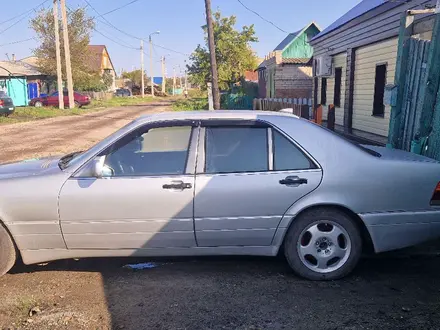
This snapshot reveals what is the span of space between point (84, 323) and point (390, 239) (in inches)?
102

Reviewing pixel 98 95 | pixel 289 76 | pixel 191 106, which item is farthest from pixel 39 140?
pixel 98 95

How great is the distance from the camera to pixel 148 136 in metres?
3.97

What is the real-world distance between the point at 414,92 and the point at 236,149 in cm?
349

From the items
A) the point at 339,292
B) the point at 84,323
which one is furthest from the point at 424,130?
the point at 84,323

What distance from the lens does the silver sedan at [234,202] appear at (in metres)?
3.59

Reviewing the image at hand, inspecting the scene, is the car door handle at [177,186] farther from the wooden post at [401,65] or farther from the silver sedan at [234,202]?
the wooden post at [401,65]

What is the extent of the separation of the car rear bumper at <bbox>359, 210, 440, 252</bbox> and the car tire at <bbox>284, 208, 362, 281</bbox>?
0.50 ft

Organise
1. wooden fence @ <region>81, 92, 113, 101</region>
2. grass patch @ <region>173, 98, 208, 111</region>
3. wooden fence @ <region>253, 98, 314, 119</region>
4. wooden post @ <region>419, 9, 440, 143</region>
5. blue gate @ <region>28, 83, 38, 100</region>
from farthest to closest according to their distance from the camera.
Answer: wooden fence @ <region>81, 92, 113, 101</region>
blue gate @ <region>28, 83, 38, 100</region>
grass patch @ <region>173, 98, 208, 111</region>
wooden fence @ <region>253, 98, 314, 119</region>
wooden post @ <region>419, 9, 440, 143</region>

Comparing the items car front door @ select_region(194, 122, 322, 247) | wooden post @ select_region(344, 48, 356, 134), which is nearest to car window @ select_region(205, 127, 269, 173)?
car front door @ select_region(194, 122, 322, 247)

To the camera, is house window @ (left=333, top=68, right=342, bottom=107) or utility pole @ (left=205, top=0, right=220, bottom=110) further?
utility pole @ (left=205, top=0, right=220, bottom=110)

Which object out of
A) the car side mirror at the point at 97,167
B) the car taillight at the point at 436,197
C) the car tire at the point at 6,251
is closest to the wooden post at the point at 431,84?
the car taillight at the point at 436,197

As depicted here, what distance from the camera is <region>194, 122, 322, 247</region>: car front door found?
11.8 ft

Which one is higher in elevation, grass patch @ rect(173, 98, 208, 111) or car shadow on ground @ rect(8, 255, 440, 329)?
grass patch @ rect(173, 98, 208, 111)

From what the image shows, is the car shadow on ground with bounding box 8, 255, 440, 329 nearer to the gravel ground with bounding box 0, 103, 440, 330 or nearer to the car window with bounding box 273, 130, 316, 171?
the gravel ground with bounding box 0, 103, 440, 330
